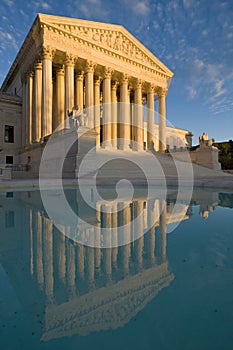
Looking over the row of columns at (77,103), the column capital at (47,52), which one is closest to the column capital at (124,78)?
the row of columns at (77,103)

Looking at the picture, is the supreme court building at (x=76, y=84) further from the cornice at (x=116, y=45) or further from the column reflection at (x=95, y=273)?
the column reflection at (x=95, y=273)

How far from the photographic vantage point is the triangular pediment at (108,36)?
21.9 meters

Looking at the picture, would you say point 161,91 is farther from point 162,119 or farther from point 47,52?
point 47,52

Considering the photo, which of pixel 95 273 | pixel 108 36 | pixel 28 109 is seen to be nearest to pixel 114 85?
pixel 108 36

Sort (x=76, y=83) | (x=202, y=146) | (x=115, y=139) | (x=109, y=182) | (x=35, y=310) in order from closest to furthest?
(x=35, y=310)
(x=109, y=182)
(x=202, y=146)
(x=76, y=83)
(x=115, y=139)

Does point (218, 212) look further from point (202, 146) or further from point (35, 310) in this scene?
point (202, 146)

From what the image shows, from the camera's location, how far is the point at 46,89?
2144cm

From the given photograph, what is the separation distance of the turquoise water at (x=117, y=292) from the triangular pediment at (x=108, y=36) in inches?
951

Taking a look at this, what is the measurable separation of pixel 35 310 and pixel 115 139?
2860 centimetres

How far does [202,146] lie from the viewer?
23.2 metres

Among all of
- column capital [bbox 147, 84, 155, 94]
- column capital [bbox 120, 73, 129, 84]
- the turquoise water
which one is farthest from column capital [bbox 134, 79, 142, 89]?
the turquoise water

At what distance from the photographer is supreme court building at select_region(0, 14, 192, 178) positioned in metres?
21.8

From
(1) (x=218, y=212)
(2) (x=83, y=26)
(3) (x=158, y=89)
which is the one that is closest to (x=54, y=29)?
(2) (x=83, y=26)

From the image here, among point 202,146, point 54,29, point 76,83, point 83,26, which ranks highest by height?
point 83,26
